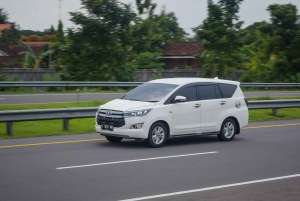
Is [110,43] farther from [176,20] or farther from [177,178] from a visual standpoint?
[176,20]

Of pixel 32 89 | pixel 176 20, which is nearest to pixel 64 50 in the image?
pixel 32 89

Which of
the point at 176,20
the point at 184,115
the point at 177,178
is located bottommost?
the point at 177,178

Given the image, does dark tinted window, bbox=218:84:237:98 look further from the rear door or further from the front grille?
the front grille

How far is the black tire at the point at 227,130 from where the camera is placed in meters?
14.9

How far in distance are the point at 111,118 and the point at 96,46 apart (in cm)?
2043

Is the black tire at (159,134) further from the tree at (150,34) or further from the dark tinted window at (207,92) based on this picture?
the tree at (150,34)

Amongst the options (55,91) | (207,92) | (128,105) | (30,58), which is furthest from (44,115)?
(30,58)

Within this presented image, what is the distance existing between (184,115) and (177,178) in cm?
428

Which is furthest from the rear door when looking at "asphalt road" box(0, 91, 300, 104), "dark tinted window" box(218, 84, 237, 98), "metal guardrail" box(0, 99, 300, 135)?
"asphalt road" box(0, 91, 300, 104)

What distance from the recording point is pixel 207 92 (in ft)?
47.8

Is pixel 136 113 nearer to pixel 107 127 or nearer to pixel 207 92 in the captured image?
pixel 107 127

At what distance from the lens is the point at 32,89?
28.9 m

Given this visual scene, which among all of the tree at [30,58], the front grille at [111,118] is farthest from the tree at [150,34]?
the front grille at [111,118]

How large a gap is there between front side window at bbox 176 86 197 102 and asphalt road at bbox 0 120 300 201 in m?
1.28
